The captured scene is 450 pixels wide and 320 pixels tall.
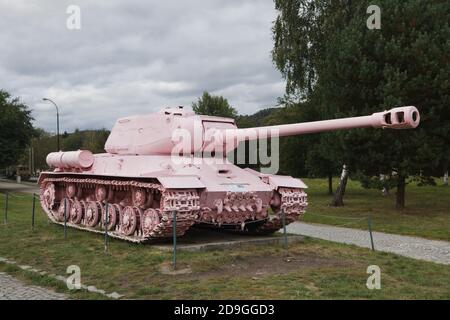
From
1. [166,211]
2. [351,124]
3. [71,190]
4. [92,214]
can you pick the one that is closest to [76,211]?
[71,190]

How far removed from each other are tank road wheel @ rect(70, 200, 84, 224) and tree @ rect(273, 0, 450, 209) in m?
9.80

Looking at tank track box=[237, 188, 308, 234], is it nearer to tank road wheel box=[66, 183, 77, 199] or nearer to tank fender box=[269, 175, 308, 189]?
tank fender box=[269, 175, 308, 189]

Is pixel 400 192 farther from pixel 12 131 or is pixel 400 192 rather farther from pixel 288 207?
pixel 12 131

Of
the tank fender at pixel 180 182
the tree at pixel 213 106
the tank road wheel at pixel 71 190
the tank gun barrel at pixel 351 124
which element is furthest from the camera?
the tree at pixel 213 106

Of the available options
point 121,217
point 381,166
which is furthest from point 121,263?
point 381,166

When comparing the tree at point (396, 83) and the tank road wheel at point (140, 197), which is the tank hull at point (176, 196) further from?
the tree at point (396, 83)

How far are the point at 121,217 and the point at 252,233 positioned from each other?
3.40m

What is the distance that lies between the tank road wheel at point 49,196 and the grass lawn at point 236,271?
336 cm

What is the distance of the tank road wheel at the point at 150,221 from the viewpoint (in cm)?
1168

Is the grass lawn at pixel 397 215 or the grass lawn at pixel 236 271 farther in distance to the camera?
the grass lawn at pixel 397 215

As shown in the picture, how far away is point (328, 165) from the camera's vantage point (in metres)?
29.4

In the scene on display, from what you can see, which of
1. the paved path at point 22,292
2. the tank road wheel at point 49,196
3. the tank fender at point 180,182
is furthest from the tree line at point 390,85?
the paved path at point 22,292

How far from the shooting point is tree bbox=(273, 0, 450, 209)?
1838cm
